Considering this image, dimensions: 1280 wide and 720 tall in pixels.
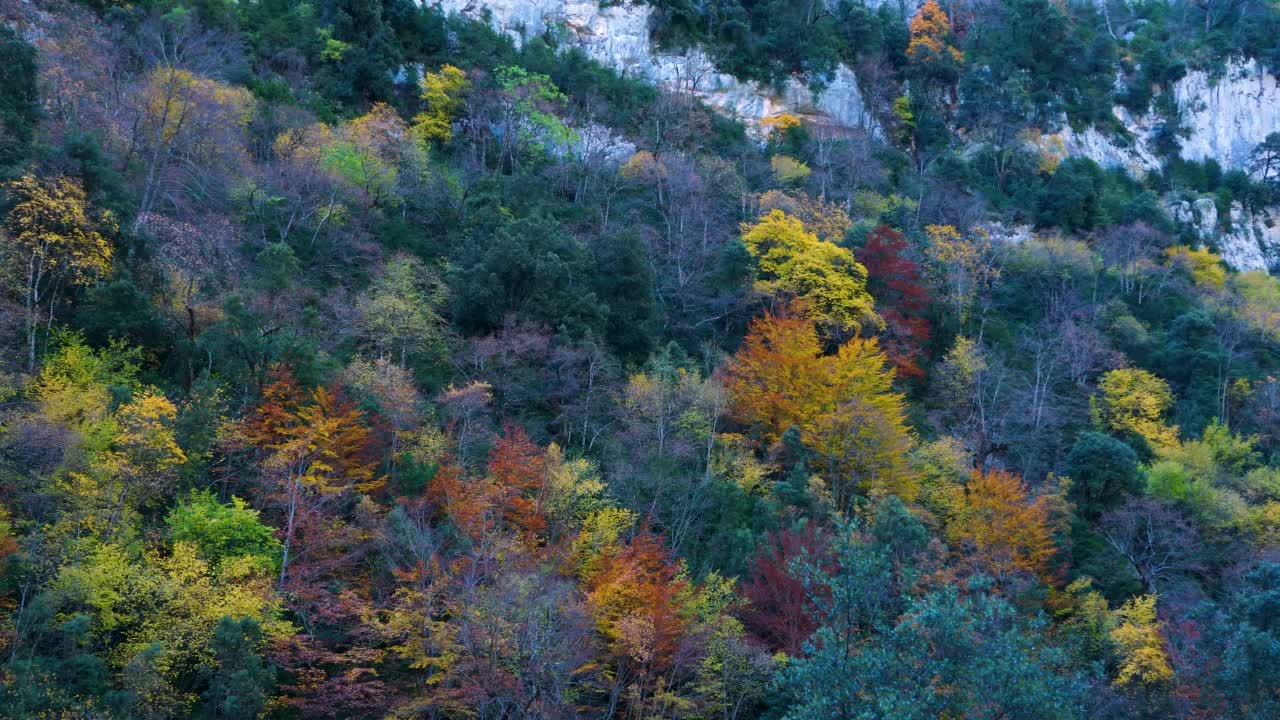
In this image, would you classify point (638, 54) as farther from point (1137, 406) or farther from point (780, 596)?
point (780, 596)

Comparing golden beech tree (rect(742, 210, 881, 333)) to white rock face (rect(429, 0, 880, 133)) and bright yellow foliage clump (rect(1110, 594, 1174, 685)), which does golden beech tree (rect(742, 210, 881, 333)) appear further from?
white rock face (rect(429, 0, 880, 133))

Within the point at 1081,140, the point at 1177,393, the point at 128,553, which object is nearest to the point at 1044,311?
the point at 1177,393

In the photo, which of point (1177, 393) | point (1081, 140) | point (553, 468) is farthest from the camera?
point (1081, 140)

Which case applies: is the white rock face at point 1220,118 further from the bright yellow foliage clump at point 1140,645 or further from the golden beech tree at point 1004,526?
the bright yellow foliage clump at point 1140,645

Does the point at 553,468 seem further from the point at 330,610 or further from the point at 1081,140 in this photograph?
the point at 1081,140

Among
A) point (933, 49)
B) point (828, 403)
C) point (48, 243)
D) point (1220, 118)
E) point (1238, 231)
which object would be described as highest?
point (933, 49)

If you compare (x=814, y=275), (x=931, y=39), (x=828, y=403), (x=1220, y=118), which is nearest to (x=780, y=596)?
(x=828, y=403)
